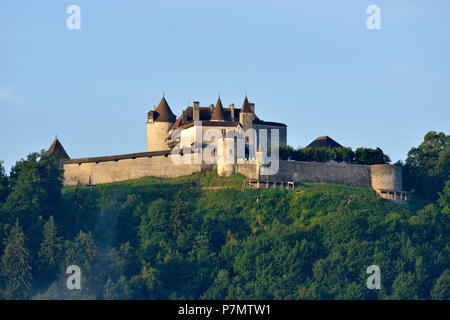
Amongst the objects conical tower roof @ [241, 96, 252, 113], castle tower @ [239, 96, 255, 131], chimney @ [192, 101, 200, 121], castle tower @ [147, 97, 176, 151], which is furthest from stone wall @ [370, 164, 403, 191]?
castle tower @ [147, 97, 176, 151]

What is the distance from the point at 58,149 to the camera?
108688 mm

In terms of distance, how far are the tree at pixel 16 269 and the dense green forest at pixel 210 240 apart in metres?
0.06

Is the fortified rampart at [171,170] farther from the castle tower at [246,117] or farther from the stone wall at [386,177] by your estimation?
the castle tower at [246,117]

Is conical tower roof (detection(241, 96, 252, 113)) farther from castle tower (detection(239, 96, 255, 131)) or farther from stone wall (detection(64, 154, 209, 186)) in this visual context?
stone wall (detection(64, 154, 209, 186))

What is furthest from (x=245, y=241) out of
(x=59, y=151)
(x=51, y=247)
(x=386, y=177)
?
(x=59, y=151)

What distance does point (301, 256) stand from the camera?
95938 millimetres

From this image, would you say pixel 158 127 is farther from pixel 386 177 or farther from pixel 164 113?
pixel 386 177

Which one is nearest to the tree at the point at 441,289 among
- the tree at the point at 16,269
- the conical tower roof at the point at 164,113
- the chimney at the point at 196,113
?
the chimney at the point at 196,113

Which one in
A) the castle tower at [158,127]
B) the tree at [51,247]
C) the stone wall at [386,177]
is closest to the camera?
the tree at [51,247]

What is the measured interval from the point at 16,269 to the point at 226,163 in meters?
16.8

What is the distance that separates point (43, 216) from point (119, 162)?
774 cm

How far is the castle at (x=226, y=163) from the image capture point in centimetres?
10156
